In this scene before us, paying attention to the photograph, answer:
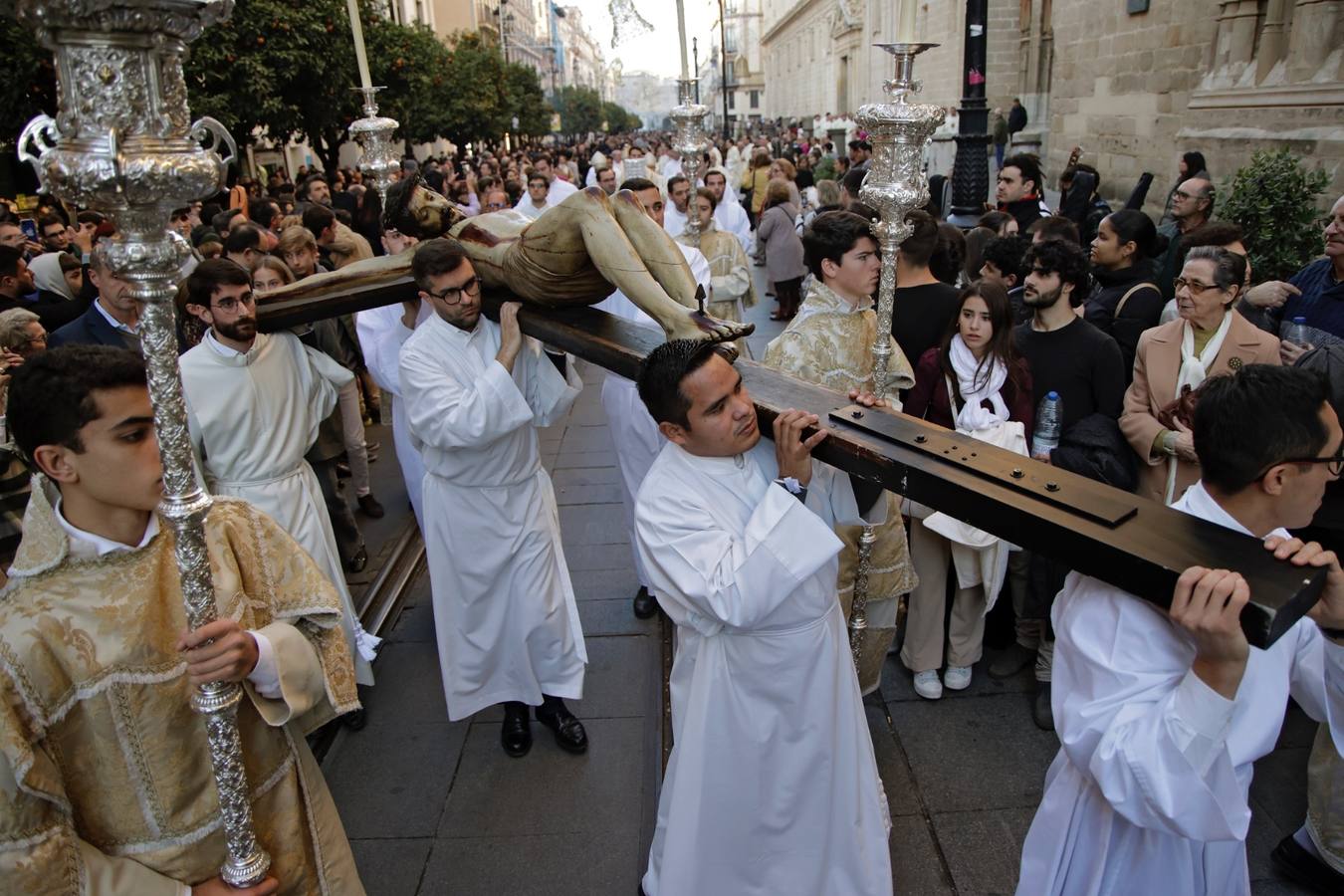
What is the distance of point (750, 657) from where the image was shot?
2535mm

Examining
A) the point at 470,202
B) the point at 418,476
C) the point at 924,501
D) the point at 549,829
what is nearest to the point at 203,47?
the point at 470,202

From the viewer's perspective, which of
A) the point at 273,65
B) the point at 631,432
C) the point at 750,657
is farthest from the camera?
the point at 273,65

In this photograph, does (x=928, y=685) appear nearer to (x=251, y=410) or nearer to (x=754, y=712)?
(x=754, y=712)

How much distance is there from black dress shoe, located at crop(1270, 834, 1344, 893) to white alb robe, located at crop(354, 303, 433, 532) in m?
3.90

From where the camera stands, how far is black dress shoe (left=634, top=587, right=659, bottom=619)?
4.90 metres

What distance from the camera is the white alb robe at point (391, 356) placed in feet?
16.2

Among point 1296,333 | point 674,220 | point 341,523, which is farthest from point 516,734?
point 674,220

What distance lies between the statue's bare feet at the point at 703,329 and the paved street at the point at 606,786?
1.88 m

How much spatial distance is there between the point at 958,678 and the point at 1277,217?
10.1 ft

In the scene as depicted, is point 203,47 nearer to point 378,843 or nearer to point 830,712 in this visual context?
point 378,843

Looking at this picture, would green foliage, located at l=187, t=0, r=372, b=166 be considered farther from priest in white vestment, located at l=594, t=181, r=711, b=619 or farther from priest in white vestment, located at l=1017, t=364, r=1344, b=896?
priest in white vestment, located at l=1017, t=364, r=1344, b=896

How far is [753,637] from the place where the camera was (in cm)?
253

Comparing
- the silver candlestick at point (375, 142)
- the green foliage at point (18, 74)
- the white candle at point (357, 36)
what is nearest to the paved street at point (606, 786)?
the silver candlestick at point (375, 142)

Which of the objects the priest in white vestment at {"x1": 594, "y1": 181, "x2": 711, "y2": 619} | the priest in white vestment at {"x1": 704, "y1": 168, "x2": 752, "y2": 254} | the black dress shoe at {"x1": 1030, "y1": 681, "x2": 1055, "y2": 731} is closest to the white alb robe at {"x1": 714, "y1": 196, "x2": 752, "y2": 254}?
the priest in white vestment at {"x1": 704, "y1": 168, "x2": 752, "y2": 254}
